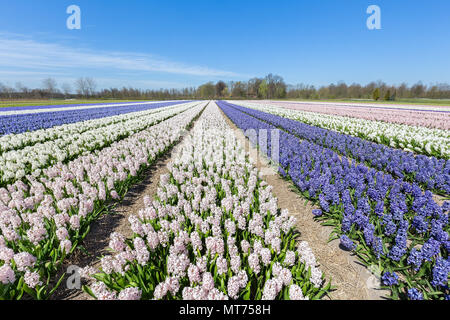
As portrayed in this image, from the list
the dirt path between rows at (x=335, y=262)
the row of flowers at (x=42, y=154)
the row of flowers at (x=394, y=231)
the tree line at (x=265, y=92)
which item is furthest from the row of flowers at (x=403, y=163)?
the tree line at (x=265, y=92)

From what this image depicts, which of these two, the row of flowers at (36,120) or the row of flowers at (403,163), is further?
the row of flowers at (36,120)

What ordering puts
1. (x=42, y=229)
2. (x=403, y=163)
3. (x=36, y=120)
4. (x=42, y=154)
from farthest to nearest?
(x=36, y=120) → (x=42, y=154) → (x=403, y=163) → (x=42, y=229)

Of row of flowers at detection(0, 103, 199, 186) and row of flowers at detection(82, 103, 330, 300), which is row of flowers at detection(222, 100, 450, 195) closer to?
row of flowers at detection(82, 103, 330, 300)

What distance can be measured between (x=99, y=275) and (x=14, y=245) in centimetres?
159

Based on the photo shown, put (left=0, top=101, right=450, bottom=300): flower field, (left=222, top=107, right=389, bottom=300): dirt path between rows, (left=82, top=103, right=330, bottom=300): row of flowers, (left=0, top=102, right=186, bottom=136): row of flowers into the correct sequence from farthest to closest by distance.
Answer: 1. (left=0, top=102, right=186, bottom=136): row of flowers
2. (left=222, top=107, right=389, bottom=300): dirt path between rows
3. (left=0, top=101, right=450, bottom=300): flower field
4. (left=82, top=103, right=330, bottom=300): row of flowers

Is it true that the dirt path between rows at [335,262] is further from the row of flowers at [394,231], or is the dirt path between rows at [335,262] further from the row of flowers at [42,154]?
the row of flowers at [42,154]

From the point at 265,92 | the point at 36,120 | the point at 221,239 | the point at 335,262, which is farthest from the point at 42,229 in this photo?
the point at 265,92

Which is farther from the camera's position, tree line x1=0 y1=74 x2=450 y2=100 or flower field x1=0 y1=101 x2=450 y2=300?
tree line x1=0 y1=74 x2=450 y2=100

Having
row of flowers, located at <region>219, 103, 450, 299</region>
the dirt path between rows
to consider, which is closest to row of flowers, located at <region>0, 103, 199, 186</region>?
the dirt path between rows

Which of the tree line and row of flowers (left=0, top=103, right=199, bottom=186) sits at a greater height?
the tree line

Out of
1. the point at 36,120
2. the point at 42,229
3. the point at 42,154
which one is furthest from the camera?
the point at 36,120

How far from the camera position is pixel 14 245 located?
314cm

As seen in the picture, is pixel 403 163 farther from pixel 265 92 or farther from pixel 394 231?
pixel 265 92
